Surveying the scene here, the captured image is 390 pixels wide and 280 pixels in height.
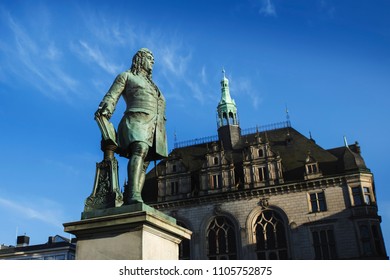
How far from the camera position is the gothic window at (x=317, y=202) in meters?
30.3

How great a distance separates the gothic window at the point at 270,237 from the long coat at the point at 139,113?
25271mm

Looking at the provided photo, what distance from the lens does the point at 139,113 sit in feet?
21.0

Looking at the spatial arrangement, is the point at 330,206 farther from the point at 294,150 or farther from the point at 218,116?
the point at 218,116

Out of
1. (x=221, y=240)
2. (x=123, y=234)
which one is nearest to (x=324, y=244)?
(x=221, y=240)

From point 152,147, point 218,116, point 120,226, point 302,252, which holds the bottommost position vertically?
point 120,226

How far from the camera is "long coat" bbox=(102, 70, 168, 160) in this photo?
627 cm

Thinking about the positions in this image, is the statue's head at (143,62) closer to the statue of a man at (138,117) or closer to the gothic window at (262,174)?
the statue of a man at (138,117)

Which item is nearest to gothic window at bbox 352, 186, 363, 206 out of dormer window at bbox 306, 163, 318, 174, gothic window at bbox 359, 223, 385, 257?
gothic window at bbox 359, 223, 385, 257

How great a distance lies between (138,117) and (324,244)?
26.0 meters

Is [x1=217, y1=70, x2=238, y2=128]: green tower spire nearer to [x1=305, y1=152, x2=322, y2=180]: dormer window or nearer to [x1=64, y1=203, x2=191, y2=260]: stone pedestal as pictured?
[x1=305, y1=152, x2=322, y2=180]: dormer window

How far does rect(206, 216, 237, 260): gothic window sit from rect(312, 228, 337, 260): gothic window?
229 inches

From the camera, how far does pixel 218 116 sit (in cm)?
4088
